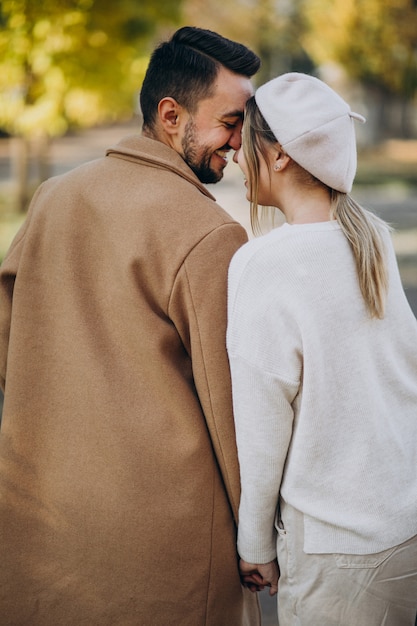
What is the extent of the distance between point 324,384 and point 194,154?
33.6 inches

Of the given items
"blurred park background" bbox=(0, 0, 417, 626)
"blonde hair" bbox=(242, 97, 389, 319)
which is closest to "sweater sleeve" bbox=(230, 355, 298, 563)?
"blonde hair" bbox=(242, 97, 389, 319)

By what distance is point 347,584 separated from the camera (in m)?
2.10

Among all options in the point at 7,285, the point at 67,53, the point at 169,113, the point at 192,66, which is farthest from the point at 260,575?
the point at 67,53

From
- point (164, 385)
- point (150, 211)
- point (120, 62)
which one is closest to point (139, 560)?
point (164, 385)

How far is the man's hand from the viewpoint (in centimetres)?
228

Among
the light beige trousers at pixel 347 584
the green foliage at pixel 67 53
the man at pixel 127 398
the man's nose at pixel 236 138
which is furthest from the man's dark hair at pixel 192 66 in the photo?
the green foliage at pixel 67 53

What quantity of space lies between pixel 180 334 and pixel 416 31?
770 inches

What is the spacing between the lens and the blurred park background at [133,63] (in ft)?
32.3

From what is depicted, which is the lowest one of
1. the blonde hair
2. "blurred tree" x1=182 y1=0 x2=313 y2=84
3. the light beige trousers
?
"blurred tree" x1=182 y1=0 x2=313 y2=84

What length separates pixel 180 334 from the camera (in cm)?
222

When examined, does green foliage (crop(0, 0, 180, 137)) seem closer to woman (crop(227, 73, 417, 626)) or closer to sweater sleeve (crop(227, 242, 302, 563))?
woman (crop(227, 73, 417, 626))

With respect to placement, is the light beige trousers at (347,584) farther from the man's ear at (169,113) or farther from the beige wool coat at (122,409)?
the man's ear at (169,113)

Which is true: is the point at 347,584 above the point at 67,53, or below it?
above

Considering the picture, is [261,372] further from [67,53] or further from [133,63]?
[133,63]
